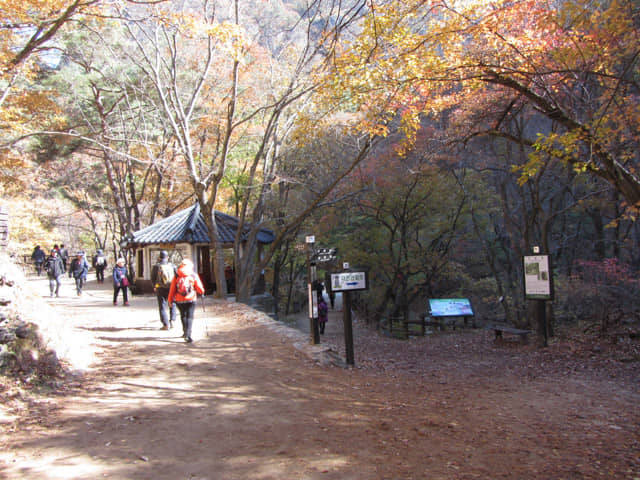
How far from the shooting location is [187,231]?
19047 mm

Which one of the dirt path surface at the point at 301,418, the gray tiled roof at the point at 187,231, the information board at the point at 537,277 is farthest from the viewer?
the gray tiled roof at the point at 187,231

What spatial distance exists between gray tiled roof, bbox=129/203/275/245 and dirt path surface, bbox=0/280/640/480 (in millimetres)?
9714

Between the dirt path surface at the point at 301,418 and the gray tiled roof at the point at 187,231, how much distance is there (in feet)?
31.9

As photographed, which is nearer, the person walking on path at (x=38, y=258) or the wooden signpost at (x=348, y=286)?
the wooden signpost at (x=348, y=286)

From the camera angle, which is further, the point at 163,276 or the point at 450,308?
the point at 450,308

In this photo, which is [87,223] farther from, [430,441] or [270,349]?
[430,441]

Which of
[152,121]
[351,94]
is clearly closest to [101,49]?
[152,121]

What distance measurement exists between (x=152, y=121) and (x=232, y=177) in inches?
170

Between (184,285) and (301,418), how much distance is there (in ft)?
13.3

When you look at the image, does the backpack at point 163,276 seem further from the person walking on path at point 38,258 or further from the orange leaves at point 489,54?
the person walking on path at point 38,258

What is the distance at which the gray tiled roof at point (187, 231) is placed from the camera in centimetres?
1891

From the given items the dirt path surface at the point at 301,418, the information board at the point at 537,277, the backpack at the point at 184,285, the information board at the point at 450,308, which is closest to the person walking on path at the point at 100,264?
the dirt path surface at the point at 301,418

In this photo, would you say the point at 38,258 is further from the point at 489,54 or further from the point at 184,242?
the point at 489,54

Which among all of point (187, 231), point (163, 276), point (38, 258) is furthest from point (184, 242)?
point (38, 258)
